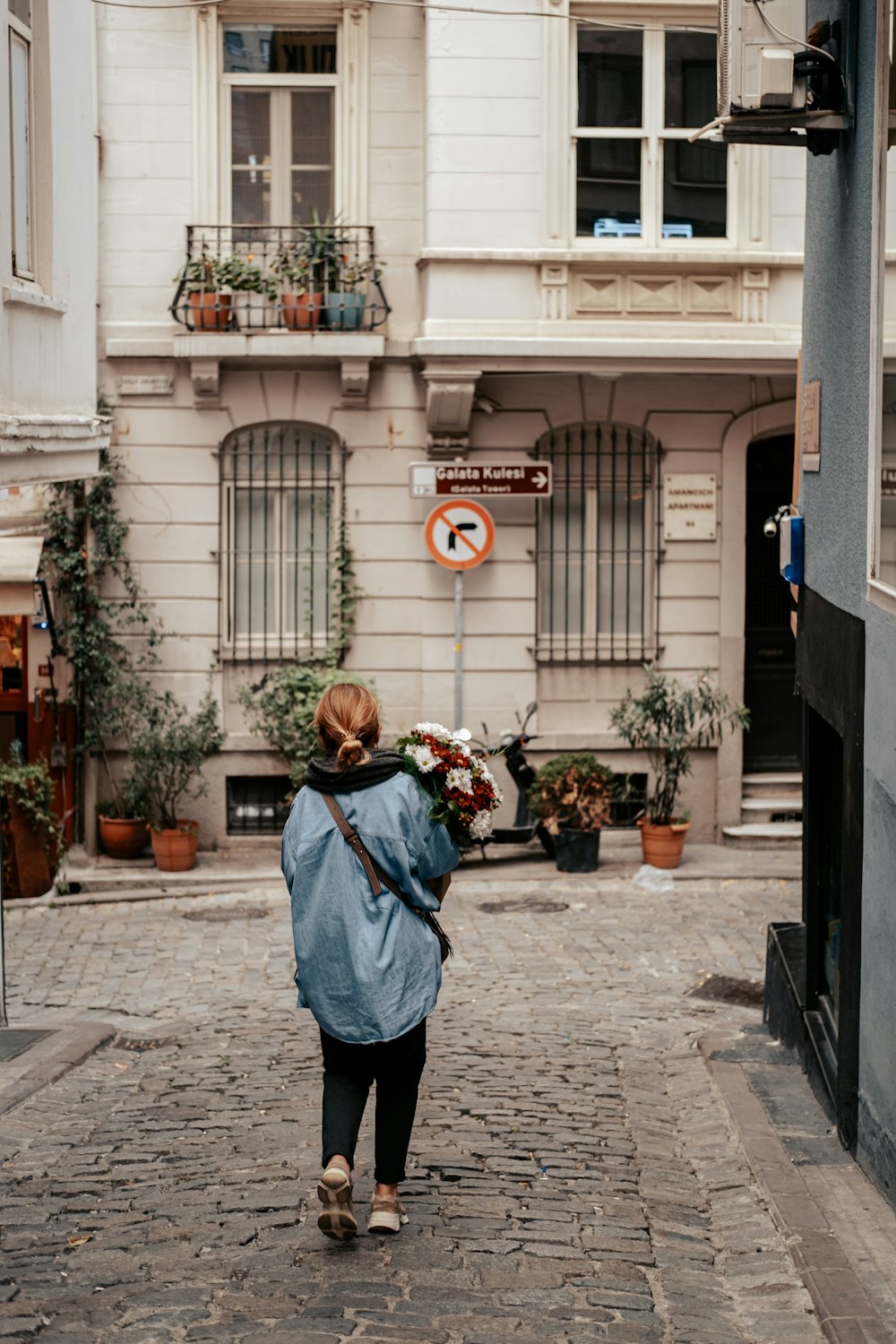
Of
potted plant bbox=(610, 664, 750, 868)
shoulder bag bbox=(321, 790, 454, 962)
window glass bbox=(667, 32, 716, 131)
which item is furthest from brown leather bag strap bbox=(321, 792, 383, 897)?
window glass bbox=(667, 32, 716, 131)

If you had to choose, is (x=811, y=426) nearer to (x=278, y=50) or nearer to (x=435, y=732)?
(x=435, y=732)

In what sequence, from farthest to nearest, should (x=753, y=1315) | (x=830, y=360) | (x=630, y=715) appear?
(x=630, y=715)
(x=830, y=360)
(x=753, y=1315)

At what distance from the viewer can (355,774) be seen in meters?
5.77

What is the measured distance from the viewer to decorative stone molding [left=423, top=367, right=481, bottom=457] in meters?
14.7

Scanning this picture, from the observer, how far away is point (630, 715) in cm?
1491

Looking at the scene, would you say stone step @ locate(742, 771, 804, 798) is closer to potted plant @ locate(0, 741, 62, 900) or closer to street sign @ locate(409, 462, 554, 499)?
street sign @ locate(409, 462, 554, 499)

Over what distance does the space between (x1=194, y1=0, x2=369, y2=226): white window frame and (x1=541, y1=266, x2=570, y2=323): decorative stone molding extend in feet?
5.97

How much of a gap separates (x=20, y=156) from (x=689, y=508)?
7.72 metres

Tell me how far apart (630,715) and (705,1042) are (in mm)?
6321

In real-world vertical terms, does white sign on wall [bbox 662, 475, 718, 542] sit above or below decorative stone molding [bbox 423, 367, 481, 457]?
below

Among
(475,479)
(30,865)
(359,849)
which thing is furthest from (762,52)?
(30,865)

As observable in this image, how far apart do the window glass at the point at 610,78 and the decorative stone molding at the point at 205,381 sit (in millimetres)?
3880

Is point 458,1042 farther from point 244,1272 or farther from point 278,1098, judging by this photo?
point 244,1272

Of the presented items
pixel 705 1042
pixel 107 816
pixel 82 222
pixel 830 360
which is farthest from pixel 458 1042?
pixel 107 816
